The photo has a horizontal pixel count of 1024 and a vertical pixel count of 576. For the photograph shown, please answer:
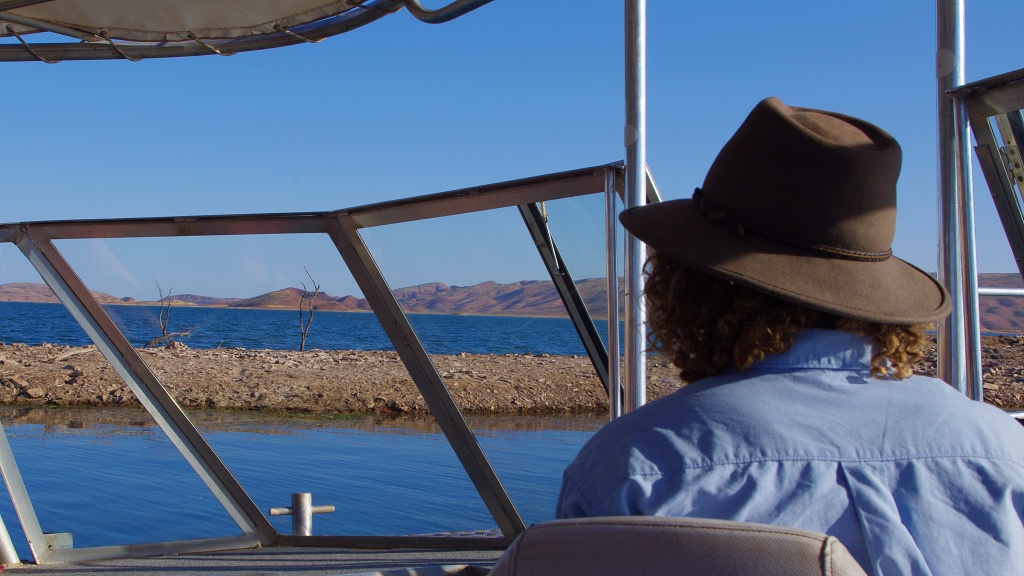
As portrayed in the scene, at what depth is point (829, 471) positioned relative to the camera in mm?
954

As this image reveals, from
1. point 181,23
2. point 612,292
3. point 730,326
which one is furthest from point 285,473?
point 730,326

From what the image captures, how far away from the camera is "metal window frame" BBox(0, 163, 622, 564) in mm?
3734

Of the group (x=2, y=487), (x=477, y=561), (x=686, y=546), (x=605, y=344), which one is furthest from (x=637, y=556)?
(x=2, y=487)

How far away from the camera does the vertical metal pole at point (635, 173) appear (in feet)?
9.40

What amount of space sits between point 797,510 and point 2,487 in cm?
417

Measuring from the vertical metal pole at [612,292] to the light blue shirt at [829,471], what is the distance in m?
2.06

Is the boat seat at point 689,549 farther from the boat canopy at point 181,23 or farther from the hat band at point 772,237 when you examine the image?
the boat canopy at point 181,23

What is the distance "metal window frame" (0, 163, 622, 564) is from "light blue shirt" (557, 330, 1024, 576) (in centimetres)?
244

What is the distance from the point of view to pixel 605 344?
11.3 feet

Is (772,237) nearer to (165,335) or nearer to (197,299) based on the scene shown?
(197,299)

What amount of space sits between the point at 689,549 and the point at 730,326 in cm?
40

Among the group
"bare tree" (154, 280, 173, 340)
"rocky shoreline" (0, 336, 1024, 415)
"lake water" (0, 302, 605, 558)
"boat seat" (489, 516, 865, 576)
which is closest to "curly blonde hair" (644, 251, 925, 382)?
"boat seat" (489, 516, 865, 576)

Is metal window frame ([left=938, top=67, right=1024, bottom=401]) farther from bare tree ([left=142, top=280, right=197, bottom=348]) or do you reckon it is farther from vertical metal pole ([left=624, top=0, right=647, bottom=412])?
bare tree ([left=142, top=280, right=197, bottom=348])

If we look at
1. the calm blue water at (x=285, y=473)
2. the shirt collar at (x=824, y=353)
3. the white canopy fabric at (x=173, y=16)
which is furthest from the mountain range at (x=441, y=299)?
the shirt collar at (x=824, y=353)
